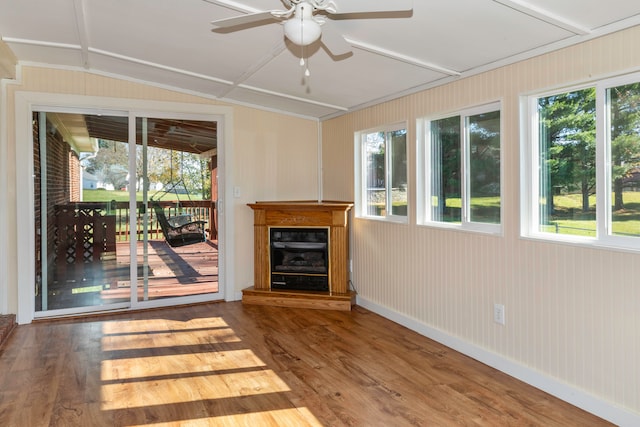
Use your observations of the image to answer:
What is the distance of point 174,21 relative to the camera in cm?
299

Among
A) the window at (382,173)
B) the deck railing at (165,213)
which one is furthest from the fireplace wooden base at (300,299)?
the window at (382,173)

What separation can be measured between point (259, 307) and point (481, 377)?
2.48 m

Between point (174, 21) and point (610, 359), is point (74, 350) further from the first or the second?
point (610, 359)

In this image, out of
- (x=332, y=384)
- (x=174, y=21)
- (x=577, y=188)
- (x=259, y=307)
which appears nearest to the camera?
(x=577, y=188)

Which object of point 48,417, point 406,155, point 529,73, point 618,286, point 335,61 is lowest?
point 48,417

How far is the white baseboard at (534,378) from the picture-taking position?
2.31 metres

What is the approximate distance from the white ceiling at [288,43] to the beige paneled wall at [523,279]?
142mm

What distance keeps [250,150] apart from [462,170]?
101 inches

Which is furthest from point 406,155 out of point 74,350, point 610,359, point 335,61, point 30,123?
point 30,123

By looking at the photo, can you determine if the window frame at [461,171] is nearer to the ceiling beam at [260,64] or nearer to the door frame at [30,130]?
the ceiling beam at [260,64]

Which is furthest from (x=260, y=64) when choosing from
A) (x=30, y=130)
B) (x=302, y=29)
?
(x=30, y=130)

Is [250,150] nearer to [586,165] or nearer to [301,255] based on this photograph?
[301,255]

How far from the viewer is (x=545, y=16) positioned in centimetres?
223

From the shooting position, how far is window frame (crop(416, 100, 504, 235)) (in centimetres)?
308
